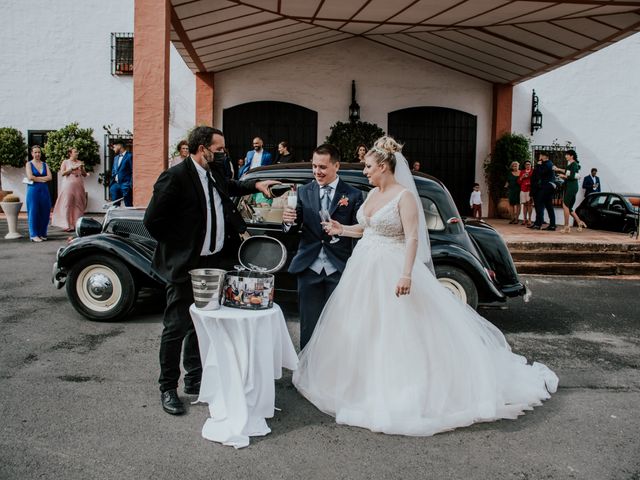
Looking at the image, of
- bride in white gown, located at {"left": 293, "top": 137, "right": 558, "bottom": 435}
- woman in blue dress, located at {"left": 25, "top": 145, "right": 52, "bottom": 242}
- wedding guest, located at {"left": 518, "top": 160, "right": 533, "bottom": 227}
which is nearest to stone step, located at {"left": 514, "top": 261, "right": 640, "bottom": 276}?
wedding guest, located at {"left": 518, "top": 160, "right": 533, "bottom": 227}

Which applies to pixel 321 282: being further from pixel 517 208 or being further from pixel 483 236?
pixel 517 208

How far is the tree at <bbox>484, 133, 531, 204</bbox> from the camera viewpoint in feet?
55.0

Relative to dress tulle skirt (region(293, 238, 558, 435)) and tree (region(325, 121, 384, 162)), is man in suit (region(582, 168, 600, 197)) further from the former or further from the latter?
dress tulle skirt (region(293, 238, 558, 435))

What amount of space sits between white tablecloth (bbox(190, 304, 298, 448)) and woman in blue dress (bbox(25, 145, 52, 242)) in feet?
32.3

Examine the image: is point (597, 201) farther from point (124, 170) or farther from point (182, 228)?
point (182, 228)

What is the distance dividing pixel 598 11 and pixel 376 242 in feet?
30.0

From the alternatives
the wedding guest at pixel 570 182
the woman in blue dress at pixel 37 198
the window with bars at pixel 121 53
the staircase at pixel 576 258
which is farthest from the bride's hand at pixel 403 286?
the window with bars at pixel 121 53

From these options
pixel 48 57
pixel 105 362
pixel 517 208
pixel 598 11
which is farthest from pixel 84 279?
pixel 48 57

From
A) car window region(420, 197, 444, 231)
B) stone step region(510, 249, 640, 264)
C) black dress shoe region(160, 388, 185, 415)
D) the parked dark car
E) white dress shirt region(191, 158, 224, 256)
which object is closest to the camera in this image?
black dress shoe region(160, 388, 185, 415)

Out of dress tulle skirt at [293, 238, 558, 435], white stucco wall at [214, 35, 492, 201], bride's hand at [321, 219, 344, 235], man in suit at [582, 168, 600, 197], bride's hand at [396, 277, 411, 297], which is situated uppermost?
white stucco wall at [214, 35, 492, 201]

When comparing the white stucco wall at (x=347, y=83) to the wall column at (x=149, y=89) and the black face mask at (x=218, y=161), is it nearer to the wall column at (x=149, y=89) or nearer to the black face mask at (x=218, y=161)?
the wall column at (x=149, y=89)

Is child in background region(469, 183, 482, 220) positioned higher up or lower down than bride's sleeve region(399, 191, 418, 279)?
higher up

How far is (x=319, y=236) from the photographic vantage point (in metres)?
4.64

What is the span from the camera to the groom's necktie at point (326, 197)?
4723mm
